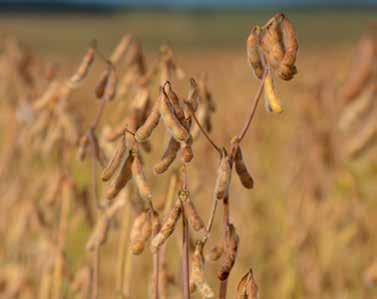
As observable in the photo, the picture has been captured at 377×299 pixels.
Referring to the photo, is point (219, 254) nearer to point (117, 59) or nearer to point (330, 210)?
point (117, 59)

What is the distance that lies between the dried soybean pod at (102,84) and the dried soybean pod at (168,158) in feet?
1.00

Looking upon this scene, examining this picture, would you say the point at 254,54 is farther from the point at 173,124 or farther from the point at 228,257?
the point at 228,257

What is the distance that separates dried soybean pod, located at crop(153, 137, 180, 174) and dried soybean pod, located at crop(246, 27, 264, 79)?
15 centimetres

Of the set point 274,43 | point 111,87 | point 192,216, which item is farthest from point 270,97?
point 111,87

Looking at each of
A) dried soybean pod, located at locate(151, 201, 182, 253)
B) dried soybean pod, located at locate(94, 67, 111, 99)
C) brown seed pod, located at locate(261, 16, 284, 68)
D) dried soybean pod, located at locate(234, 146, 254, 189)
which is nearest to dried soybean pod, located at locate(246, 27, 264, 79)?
brown seed pod, located at locate(261, 16, 284, 68)

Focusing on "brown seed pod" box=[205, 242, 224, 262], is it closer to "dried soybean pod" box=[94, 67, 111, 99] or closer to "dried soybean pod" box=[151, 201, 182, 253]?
"dried soybean pod" box=[151, 201, 182, 253]

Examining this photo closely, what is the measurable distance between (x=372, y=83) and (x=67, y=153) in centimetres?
88

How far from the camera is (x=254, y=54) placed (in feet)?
3.20

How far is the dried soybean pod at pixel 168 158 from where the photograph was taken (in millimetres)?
907

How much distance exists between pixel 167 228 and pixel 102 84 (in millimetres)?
402

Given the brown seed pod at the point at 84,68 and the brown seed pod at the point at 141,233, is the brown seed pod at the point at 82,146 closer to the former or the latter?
the brown seed pod at the point at 84,68

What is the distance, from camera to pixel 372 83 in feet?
6.46

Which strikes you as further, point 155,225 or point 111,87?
point 111,87

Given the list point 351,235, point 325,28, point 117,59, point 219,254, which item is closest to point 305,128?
point 351,235
